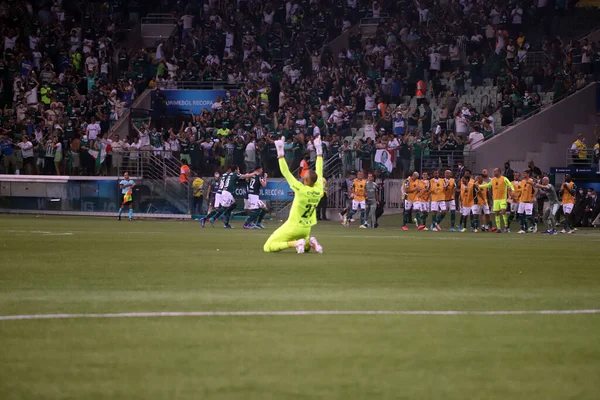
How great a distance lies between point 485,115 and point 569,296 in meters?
30.1

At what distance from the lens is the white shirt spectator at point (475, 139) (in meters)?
40.1

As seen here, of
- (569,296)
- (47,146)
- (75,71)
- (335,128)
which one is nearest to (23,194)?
(47,146)

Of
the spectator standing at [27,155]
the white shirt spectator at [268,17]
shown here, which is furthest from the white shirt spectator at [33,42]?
the white shirt spectator at [268,17]

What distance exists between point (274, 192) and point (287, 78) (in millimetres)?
8416

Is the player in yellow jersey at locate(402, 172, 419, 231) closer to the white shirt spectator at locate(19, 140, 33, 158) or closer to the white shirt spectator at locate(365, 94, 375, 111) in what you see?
the white shirt spectator at locate(365, 94, 375, 111)

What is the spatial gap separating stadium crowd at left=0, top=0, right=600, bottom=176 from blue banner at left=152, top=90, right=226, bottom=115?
55 cm

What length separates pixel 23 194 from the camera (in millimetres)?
42656

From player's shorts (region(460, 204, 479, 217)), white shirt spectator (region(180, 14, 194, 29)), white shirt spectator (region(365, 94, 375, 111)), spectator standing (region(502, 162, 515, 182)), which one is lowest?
player's shorts (region(460, 204, 479, 217))

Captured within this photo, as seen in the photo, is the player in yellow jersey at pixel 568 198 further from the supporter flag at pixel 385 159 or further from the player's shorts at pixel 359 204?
the supporter flag at pixel 385 159

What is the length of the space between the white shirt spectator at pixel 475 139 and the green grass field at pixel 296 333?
2389 cm

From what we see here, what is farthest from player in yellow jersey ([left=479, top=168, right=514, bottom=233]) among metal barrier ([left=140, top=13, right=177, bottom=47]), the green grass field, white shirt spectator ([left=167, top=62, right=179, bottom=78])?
metal barrier ([left=140, top=13, right=177, bottom=47])

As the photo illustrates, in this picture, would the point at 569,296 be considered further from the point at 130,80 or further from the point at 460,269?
the point at 130,80

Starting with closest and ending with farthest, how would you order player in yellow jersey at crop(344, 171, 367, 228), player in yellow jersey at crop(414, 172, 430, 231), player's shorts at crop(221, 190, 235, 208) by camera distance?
player's shorts at crop(221, 190, 235, 208), player in yellow jersey at crop(414, 172, 430, 231), player in yellow jersey at crop(344, 171, 367, 228)

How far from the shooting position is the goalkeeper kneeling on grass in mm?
18172
